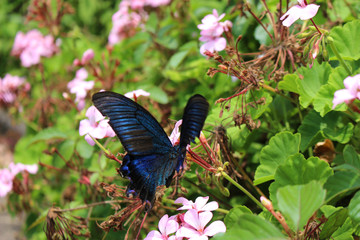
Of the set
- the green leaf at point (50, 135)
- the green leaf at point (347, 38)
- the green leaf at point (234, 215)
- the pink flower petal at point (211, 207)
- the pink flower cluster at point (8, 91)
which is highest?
the pink flower cluster at point (8, 91)

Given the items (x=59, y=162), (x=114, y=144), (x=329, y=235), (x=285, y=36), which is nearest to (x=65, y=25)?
(x=59, y=162)

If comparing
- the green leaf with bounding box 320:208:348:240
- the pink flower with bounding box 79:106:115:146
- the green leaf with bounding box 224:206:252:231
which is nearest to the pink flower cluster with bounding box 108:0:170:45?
the pink flower with bounding box 79:106:115:146

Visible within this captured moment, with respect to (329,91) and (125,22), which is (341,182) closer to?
(329,91)

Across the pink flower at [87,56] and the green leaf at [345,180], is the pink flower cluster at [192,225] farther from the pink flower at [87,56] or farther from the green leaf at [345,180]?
the pink flower at [87,56]

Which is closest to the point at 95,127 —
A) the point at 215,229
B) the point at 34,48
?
the point at 215,229

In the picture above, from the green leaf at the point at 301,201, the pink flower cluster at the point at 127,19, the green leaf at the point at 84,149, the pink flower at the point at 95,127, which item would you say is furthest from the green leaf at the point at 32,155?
the green leaf at the point at 301,201

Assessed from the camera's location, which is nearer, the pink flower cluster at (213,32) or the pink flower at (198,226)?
the pink flower at (198,226)

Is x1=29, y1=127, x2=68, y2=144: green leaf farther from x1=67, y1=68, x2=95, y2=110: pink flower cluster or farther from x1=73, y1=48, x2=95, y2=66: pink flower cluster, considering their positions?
x1=73, y1=48, x2=95, y2=66: pink flower cluster
